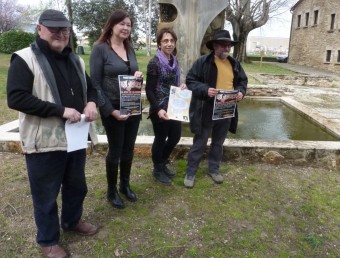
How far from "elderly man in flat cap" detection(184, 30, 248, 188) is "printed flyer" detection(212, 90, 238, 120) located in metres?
0.07

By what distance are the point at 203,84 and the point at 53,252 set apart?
206cm

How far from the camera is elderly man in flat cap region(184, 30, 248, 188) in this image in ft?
10.7

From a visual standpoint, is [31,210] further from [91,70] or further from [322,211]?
[322,211]

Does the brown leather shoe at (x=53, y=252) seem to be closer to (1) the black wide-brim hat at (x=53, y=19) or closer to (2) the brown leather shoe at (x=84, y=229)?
(2) the brown leather shoe at (x=84, y=229)

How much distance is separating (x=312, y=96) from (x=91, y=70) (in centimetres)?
923

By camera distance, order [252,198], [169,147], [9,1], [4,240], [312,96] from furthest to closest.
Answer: [9,1] → [312,96] → [169,147] → [252,198] → [4,240]

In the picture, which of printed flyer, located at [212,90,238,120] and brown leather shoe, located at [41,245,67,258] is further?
printed flyer, located at [212,90,238,120]

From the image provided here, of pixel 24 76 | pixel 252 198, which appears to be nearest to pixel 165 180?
pixel 252 198

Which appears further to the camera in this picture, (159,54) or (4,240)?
(159,54)

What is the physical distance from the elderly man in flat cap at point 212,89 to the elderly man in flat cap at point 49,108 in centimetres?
125

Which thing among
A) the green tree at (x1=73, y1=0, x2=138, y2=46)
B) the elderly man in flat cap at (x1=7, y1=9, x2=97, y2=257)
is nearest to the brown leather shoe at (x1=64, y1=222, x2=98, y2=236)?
the elderly man in flat cap at (x1=7, y1=9, x2=97, y2=257)

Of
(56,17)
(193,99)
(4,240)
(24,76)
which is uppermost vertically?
(56,17)

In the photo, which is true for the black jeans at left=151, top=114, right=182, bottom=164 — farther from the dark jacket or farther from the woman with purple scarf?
the dark jacket

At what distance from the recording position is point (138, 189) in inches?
138
